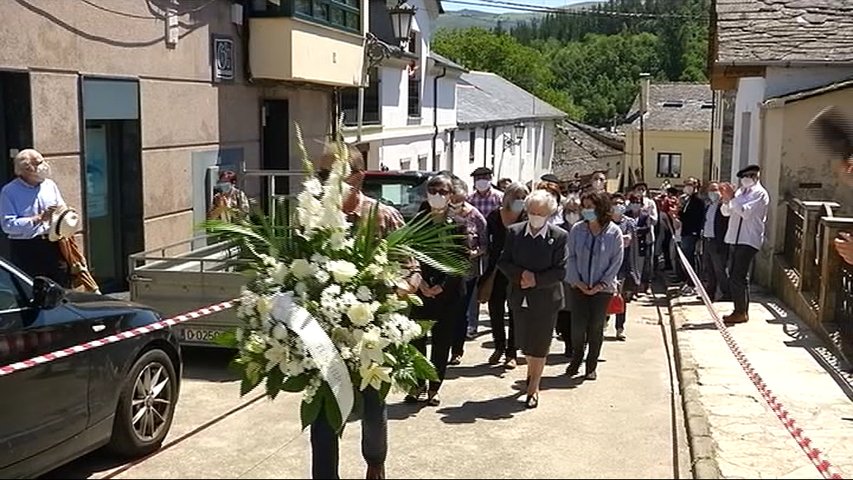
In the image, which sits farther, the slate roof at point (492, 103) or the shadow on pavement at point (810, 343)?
the slate roof at point (492, 103)

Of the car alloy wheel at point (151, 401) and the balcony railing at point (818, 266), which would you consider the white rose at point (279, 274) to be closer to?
the car alloy wheel at point (151, 401)

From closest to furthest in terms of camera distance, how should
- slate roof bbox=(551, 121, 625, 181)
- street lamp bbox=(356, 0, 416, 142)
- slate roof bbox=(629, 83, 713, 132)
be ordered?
1. street lamp bbox=(356, 0, 416, 142)
2. slate roof bbox=(551, 121, 625, 181)
3. slate roof bbox=(629, 83, 713, 132)

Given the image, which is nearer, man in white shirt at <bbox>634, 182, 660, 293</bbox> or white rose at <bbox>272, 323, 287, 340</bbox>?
white rose at <bbox>272, 323, 287, 340</bbox>

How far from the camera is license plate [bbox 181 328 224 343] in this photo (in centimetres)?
855

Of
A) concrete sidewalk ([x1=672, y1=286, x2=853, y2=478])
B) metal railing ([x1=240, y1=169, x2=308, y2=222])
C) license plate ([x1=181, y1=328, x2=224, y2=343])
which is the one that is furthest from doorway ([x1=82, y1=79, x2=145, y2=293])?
concrete sidewalk ([x1=672, y1=286, x2=853, y2=478])

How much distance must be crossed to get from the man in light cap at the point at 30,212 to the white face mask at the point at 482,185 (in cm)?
462

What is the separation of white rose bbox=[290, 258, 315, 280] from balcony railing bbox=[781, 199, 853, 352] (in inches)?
252

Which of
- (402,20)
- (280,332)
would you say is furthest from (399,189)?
(402,20)

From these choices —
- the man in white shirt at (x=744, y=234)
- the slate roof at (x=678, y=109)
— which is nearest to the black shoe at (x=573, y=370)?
the man in white shirt at (x=744, y=234)

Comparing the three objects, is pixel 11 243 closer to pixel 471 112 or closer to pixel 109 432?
pixel 109 432

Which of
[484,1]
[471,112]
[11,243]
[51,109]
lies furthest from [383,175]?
[471,112]

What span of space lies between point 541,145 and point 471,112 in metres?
15.7

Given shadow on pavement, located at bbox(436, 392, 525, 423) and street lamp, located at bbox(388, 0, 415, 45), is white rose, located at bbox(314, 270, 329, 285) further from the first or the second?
street lamp, located at bbox(388, 0, 415, 45)

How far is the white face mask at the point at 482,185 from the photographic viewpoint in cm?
1088
